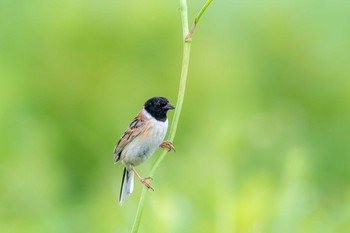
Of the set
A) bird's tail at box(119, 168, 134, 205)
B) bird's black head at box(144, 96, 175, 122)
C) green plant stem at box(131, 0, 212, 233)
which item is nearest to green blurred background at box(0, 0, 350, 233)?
bird's tail at box(119, 168, 134, 205)

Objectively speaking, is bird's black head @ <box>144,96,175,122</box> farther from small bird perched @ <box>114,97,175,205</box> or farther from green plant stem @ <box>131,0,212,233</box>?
green plant stem @ <box>131,0,212,233</box>

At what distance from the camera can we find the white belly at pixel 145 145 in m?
2.64

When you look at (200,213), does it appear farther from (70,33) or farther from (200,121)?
(70,33)

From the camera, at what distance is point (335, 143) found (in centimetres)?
542

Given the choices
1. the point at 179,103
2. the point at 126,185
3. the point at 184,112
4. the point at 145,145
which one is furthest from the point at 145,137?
the point at 184,112

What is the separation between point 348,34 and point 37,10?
7.85ft

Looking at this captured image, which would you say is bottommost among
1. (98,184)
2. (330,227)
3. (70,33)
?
(98,184)

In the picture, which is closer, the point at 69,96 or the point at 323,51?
the point at 69,96

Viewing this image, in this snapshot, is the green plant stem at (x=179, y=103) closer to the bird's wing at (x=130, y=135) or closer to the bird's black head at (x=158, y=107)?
the bird's black head at (x=158, y=107)

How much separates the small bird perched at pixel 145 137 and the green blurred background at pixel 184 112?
14.0 inches

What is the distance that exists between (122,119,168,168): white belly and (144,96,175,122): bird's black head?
2 centimetres

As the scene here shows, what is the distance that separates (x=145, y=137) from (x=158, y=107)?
3.8 inches

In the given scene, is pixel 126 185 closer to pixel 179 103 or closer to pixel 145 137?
pixel 145 137

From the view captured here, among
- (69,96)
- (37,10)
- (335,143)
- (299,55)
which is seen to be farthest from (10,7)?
(335,143)
